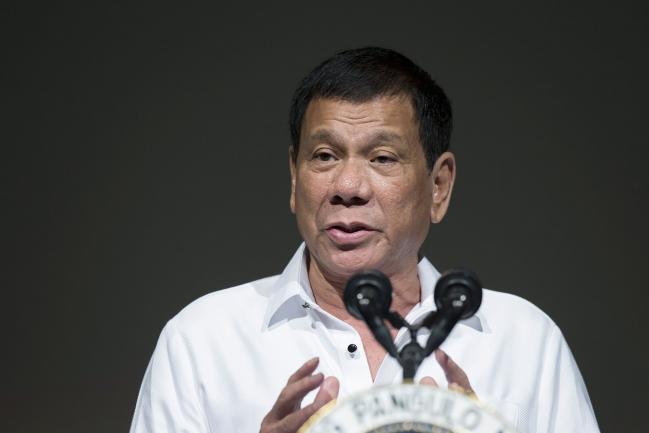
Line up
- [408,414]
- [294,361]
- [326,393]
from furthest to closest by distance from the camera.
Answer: [294,361]
[326,393]
[408,414]

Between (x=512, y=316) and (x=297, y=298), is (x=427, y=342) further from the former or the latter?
(x=512, y=316)

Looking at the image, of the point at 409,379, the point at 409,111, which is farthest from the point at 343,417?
the point at 409,111

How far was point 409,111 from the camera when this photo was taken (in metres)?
2.03

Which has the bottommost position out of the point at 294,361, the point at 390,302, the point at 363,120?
the point at 294,361

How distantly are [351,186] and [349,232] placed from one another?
84 millimetres

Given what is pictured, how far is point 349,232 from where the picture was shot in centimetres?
194

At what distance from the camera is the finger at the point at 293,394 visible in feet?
4.77

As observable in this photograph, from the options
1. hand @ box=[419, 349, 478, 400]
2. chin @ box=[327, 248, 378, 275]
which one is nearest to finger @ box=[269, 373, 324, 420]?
hand @ box=[419, 349, 478, 400]

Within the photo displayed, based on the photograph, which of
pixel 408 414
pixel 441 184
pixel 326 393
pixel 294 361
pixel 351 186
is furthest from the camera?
pixel 441 184

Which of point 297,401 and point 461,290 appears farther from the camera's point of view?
point 297,401

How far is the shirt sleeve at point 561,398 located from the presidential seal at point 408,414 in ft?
2.79

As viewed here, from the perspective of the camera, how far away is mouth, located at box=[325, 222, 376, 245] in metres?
1.94

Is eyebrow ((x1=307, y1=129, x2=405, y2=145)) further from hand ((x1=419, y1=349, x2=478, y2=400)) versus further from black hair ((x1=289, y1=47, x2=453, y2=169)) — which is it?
hand ((x1=419, y1=349, x2=478, y2=400))

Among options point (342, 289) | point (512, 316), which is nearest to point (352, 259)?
point (342, 289)
